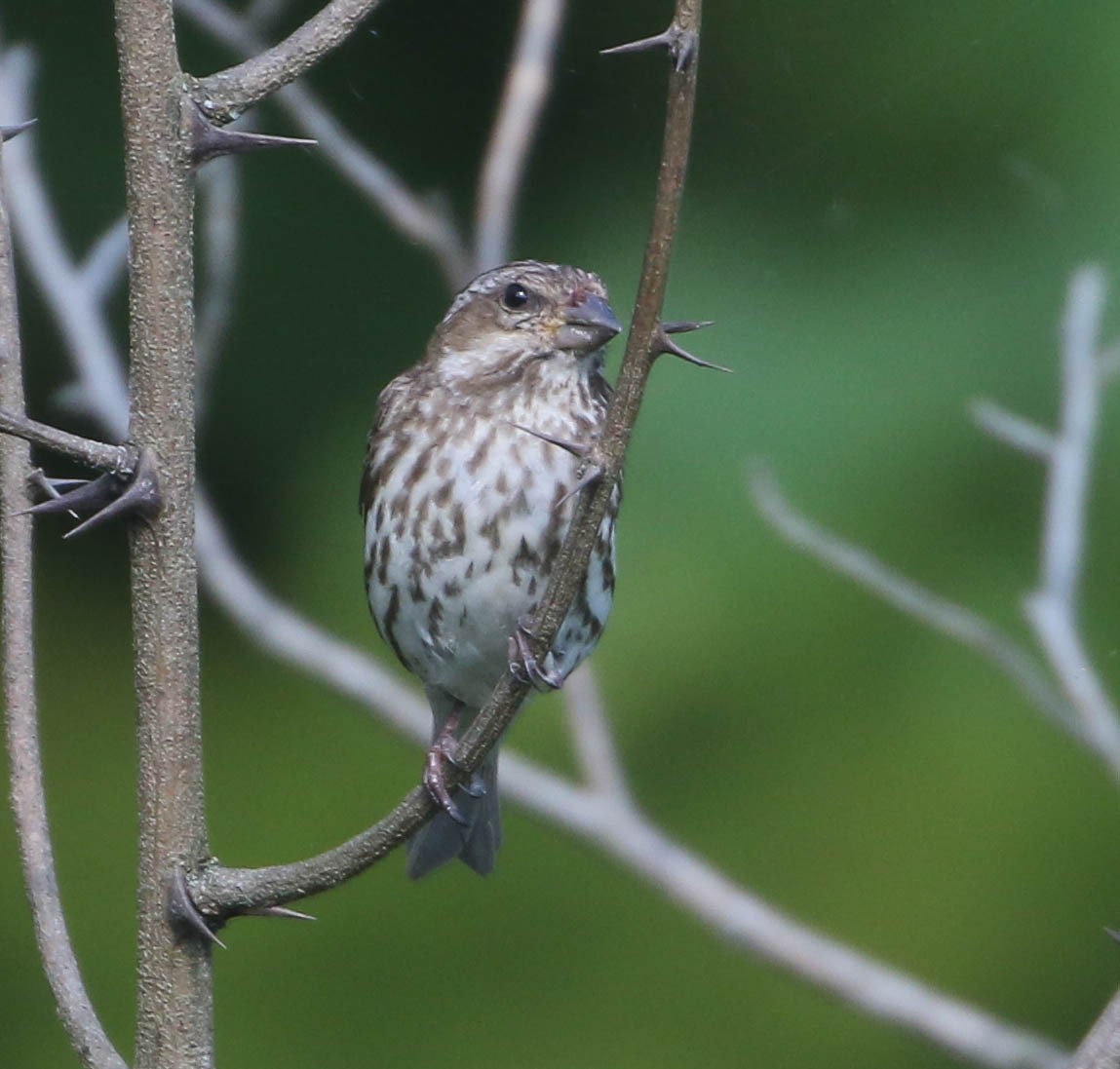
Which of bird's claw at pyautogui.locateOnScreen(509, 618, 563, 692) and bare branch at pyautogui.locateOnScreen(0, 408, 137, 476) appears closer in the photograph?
bare branch at pyautogui.locateOnScreen(0, 408, 137, 476)

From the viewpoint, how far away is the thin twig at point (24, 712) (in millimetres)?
1646

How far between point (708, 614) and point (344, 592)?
78 centimetres

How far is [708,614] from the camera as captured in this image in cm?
377

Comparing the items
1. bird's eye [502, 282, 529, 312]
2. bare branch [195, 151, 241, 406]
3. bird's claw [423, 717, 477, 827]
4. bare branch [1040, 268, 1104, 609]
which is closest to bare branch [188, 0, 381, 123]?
bird's claw [423, 717, 477, 827]

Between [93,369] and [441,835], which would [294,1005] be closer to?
[441,835]

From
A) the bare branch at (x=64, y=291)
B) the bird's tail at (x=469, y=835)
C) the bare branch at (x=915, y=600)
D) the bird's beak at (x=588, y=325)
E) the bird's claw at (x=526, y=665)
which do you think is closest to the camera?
the bird's claw at (x=526, y=665)

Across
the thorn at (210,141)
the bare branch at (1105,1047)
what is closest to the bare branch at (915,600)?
the bare branch at (1105,1047)

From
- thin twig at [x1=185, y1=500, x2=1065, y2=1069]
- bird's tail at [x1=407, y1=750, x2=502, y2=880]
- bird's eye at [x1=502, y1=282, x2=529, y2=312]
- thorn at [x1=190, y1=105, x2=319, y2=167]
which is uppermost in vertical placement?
thorn at [x1=190, y1=105, x2=319, y2=167]

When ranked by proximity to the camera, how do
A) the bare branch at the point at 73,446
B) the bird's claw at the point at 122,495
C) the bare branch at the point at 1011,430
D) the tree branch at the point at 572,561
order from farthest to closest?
the bare branch at the point at 1011,430 < the bird's claw at the point at 122,495 < the bare branch at the point at 73,446 < the tree branch at the point at 572,561

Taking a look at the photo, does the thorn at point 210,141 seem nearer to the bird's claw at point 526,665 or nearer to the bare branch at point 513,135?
the bird's claw at point 526,665

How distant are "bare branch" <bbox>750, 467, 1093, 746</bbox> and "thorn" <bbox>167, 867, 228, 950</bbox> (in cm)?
194

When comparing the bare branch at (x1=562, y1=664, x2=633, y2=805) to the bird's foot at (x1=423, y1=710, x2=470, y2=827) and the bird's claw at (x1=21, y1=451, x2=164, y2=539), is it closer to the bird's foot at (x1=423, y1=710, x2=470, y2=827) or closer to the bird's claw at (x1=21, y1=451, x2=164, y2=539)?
the bird's foot at (x1=423, y1=710, x2=470, y2=827)

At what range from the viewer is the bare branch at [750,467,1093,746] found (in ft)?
10.9

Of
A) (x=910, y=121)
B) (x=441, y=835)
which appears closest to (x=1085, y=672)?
(x=441, y=835)
